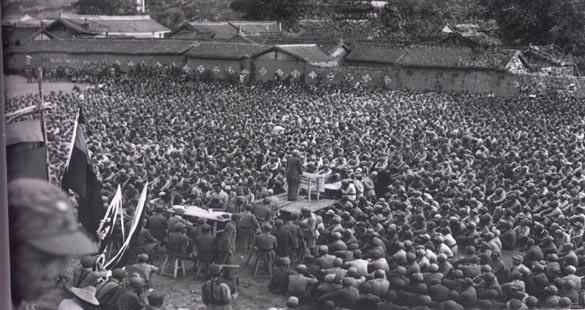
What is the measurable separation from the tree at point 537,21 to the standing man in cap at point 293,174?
3089 mm

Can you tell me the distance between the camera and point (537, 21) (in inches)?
392

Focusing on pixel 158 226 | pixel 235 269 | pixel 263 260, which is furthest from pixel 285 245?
pixel 158 226

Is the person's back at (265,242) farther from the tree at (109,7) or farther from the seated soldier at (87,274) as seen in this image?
the tree at (109,7)

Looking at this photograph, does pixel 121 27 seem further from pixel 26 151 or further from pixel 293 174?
pixel 293 174

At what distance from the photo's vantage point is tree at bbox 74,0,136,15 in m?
9.55

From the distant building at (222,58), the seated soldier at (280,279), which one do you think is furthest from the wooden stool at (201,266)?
the distant building at (222,58)

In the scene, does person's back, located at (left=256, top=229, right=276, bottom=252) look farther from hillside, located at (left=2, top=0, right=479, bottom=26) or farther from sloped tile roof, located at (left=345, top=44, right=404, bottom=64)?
hillside, located at (left=2, top=0, right=479, bottom=26)

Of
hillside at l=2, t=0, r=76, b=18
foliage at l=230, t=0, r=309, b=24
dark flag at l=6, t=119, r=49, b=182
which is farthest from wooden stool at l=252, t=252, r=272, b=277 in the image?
hillside at l=2, t=0, r=76, b=18

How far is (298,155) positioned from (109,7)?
2.98 meters

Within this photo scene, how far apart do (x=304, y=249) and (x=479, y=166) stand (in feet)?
8.49

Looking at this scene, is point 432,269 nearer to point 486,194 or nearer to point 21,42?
point 486,194

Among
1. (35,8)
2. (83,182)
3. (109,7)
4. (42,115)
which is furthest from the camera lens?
(109,7)

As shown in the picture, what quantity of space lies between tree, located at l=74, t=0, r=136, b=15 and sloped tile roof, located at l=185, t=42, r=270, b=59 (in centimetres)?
92

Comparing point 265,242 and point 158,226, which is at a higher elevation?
point 158,226
